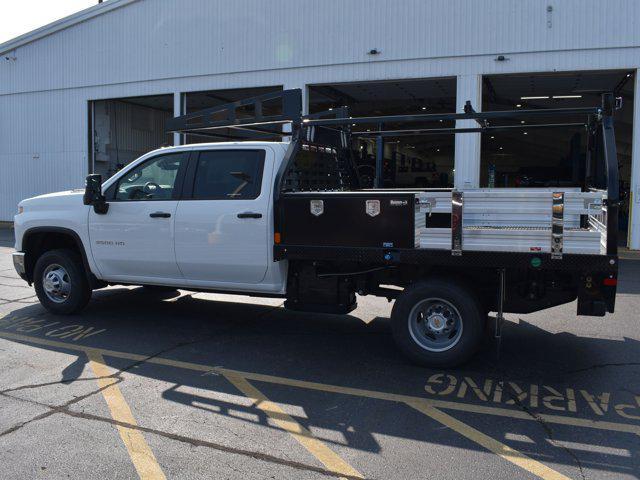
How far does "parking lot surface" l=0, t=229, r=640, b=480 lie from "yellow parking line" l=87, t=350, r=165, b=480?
13mm

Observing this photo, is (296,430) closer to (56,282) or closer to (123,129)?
(56,282)

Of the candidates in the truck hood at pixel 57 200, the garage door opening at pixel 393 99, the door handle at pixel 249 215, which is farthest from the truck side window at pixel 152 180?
the garage door opening at pixel 393 99

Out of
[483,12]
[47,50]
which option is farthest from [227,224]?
[47,50]

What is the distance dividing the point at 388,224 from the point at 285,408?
179cm

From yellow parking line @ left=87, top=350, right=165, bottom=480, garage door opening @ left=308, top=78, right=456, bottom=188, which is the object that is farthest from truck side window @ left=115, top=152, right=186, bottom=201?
garage door opening @ left=308, top=78, right=456, bottom=188

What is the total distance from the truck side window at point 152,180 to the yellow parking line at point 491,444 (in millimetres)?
3558

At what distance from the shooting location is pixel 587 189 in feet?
21.1

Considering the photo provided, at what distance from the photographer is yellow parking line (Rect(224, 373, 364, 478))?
11.3 ft

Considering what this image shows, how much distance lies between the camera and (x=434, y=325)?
5.20 m

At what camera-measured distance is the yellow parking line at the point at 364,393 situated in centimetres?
403

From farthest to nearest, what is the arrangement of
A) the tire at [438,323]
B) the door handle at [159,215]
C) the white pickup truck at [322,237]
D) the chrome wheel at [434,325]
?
the door handle at [159,215] → the chrome wheel at [434,325] → the tire at [438,323] → the white pickup truck at [322,237]

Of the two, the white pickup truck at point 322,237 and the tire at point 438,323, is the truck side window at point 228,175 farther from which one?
the tire at point 438,323

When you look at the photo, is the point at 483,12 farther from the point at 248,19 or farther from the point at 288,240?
the point at 288,240

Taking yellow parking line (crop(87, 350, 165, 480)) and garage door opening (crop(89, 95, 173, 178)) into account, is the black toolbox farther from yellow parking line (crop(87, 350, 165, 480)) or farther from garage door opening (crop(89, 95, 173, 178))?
garage door opening (crop(89, 95, 173, 178))
